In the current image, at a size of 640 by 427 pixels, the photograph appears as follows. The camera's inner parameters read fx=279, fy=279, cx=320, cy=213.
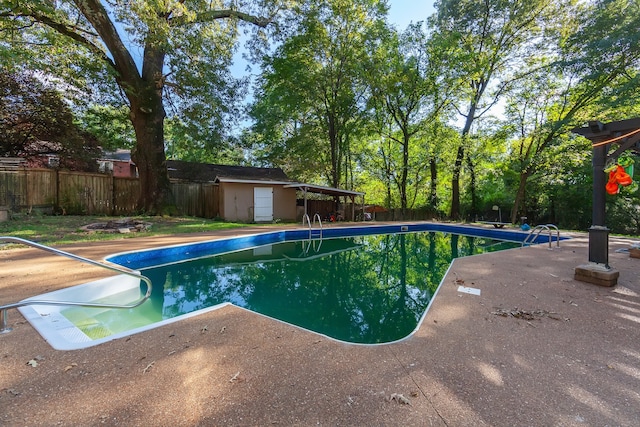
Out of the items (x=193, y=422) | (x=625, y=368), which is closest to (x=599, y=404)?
(x=625, y=368)

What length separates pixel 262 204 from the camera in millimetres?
13750

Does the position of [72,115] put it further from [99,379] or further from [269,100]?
[99,379]

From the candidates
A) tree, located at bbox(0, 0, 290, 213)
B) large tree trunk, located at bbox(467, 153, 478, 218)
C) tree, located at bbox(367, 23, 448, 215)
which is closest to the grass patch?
tree, located at bbox(0, 0, 290, 213)

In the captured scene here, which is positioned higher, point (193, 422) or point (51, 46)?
point (51, 46)

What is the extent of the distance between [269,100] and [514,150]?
46.9ft

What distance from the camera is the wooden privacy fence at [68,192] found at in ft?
29.8

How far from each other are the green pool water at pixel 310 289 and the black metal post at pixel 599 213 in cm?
231

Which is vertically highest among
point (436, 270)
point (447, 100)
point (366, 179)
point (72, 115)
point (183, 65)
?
point (447, 100)

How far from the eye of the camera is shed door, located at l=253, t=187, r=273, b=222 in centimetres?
1353

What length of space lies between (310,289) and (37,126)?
13.8 m

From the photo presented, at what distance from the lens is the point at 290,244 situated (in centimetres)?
932

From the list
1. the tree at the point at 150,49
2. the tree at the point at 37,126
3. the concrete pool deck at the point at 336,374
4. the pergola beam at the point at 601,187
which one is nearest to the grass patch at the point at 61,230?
the tree at the point at 150,49

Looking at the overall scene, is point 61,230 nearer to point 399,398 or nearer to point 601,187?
point 399,398

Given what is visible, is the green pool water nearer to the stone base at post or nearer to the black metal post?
the stone base at post
